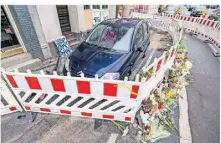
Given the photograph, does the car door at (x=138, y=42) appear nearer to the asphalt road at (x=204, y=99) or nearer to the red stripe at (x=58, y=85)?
the asphalt road at (x=204, y=99)

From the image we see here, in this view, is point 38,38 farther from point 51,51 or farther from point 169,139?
point 169,139

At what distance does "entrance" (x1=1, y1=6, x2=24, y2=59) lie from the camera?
532 cm

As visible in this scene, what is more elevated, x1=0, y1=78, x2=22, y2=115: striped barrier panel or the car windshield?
the car windshield

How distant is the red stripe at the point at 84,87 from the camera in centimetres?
269

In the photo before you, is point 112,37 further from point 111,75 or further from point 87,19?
point 87,19

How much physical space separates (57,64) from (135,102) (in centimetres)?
380

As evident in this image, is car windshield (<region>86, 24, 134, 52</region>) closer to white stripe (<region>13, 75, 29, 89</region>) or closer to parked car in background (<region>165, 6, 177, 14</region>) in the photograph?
white stripe (<region>13, 75, 29, 89</region>)

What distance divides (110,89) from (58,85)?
40.2 inches

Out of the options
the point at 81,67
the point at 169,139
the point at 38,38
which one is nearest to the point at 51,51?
the point at 38,38

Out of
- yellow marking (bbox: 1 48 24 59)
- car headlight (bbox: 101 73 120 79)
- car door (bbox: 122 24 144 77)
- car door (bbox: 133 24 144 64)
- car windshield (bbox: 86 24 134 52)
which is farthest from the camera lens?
yellow marking (bbox: 1 48 24 59)

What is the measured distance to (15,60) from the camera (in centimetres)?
532

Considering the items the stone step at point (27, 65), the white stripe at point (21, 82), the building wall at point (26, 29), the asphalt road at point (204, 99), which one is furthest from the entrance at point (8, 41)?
the asphalt road at point (204, 99)

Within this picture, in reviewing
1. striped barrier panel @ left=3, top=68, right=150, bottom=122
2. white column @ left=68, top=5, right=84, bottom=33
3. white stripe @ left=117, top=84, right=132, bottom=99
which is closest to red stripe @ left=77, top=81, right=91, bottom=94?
striped barrier panel @ left=3, top=68, right=150, bottom=122

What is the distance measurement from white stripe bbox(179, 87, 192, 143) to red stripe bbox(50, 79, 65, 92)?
Answer: 2.63 meters
